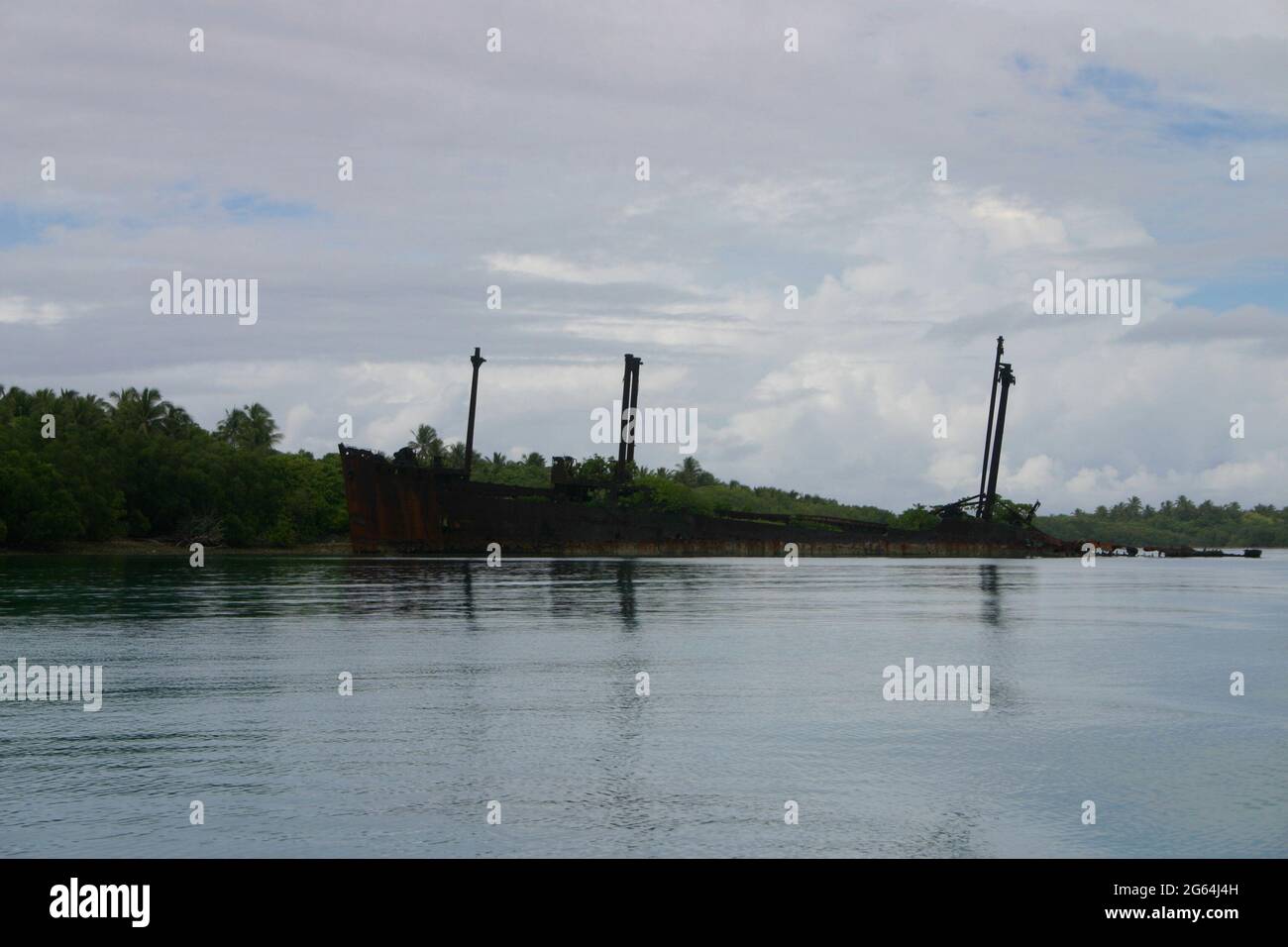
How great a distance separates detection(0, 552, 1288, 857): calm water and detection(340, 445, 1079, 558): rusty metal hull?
4751 centimetres

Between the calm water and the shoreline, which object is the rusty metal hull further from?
the calm water

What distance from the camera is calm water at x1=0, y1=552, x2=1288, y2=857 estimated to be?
52.8ft

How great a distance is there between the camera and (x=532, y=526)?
101 m

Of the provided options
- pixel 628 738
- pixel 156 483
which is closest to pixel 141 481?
pixel 156 483

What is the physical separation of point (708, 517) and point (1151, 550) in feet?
268

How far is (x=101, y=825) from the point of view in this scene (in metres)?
15.8

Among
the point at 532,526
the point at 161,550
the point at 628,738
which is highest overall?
the point at 532,526

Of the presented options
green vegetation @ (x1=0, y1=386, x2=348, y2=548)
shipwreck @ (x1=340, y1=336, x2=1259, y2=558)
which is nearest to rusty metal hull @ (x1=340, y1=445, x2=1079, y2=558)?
shipwreck @ (x1=340, y1=336, x2=1259, y2=558)

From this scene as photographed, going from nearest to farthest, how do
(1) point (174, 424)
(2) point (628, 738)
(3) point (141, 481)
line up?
(2) point (628, 738) < (3) point (141, 481) < (1) point (174, 424)

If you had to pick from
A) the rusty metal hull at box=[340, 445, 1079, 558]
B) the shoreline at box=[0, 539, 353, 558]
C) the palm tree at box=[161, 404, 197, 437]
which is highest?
the palm tree at box=[161, 404, 197, 437]

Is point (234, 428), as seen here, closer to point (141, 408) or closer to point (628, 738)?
point (141, 408)

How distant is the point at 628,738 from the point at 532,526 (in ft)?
261
